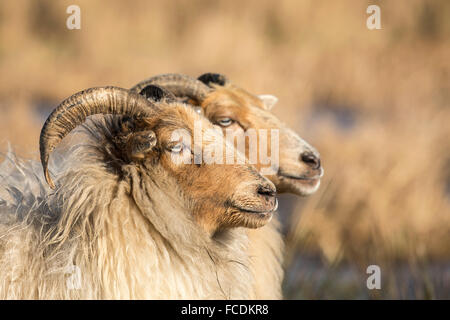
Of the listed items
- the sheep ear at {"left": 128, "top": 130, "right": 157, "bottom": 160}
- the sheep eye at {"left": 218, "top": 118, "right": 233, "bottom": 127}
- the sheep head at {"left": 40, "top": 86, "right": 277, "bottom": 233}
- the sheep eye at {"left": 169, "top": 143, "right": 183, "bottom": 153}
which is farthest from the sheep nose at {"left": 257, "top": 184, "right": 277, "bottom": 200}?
the sheep eye at {"left": 218, "top": 118, "right": 233, "bottom": 127}

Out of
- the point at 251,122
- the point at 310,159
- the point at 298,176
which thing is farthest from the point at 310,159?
the point at 251,122

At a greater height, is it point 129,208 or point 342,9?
point 342,9

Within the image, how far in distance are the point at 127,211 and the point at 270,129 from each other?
1933 millimetres

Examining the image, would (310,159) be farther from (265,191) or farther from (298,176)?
(265,191)

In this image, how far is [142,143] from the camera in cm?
399

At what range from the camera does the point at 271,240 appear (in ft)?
19.0

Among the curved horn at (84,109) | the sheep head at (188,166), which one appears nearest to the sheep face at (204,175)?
the sheep head at (188,166)

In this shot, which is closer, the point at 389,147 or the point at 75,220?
the point at 75,220

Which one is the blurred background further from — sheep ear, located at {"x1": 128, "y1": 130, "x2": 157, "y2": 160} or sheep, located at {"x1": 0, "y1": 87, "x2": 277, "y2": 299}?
sheep ear, located at {"x1": 128, "y1": 130, "x2": 157, "y2": 160}

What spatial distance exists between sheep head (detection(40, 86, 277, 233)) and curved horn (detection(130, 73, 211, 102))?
139cm

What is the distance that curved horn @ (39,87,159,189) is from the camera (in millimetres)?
3834
